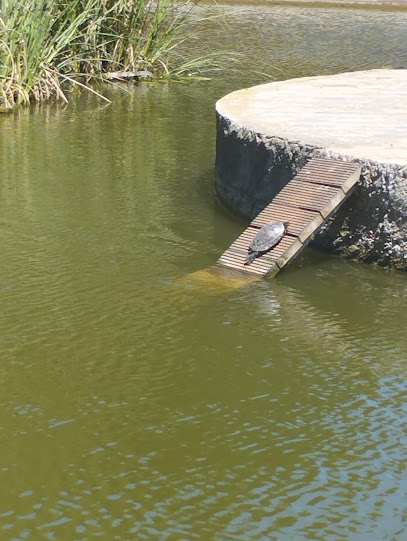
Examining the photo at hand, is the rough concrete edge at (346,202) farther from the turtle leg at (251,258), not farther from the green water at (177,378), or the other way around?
the turtle leg at (251,258)

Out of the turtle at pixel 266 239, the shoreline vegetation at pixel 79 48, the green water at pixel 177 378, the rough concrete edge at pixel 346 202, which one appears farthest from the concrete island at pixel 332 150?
the shoreline vegetation at pixel 79 48

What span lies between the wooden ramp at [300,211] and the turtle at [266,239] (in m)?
0.03

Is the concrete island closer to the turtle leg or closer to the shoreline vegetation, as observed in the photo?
the turtle leg

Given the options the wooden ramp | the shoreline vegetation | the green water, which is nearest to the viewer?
the green water

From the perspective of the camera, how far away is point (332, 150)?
4.57 metres

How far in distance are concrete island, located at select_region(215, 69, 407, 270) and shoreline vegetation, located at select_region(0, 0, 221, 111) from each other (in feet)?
7.80

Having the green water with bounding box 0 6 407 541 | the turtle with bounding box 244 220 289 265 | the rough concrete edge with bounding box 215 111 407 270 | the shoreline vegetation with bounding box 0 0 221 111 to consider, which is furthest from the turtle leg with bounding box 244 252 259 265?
the shoreline vegetation with bounding box 0 0 221 111

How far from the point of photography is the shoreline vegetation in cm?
765

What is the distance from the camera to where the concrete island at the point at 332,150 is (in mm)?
4359

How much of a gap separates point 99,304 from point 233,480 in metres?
1.42

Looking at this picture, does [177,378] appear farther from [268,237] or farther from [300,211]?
[300,211]

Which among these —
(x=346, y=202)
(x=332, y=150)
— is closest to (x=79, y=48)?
(x=332, y=150)

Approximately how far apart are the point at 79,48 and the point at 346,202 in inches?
195

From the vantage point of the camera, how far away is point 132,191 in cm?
566
